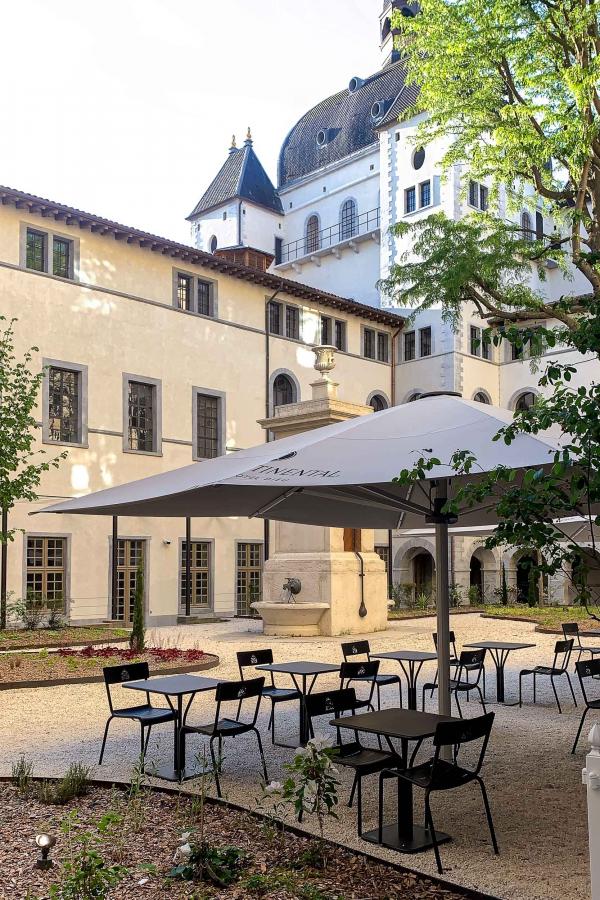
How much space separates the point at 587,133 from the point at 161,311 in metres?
17.1

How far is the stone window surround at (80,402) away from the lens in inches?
976

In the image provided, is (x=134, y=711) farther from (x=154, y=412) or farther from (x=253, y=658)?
(x=154, y=412)

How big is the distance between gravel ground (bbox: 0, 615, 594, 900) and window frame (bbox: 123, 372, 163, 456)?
13.7 m

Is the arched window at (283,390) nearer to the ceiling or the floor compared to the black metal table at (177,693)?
nearer to the ceiling

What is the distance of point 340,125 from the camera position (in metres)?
44.6

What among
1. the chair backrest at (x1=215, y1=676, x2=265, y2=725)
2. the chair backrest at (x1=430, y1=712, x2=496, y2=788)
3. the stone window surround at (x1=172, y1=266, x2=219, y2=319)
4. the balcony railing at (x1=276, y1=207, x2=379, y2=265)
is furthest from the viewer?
the balcony railing at (x1=276, y1=207, x2=379, y2=265)

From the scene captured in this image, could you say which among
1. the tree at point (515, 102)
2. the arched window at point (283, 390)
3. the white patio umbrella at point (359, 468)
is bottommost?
the white patio umbrella at point (359, 468)

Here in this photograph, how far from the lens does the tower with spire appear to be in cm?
4419

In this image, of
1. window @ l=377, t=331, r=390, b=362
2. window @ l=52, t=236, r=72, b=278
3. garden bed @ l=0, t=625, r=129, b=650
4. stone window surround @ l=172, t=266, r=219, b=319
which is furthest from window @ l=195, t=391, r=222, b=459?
window @ l=377, t=331, r=390, b=362

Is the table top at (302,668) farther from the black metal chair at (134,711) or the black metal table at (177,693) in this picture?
the black metal chair at (134,711)

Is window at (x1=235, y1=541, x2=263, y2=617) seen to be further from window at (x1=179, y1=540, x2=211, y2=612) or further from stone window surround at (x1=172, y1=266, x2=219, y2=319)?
stone window surround at (x1=172, y1=266, x2=219, y2=319)

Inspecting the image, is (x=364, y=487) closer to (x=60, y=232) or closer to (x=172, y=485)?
(x=172, y=485)

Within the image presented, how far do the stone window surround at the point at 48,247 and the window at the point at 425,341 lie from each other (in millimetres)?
16007

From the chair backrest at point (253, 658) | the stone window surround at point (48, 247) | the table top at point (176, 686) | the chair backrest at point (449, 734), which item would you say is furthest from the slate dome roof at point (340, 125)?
the chair backrest at point (449, 734)
